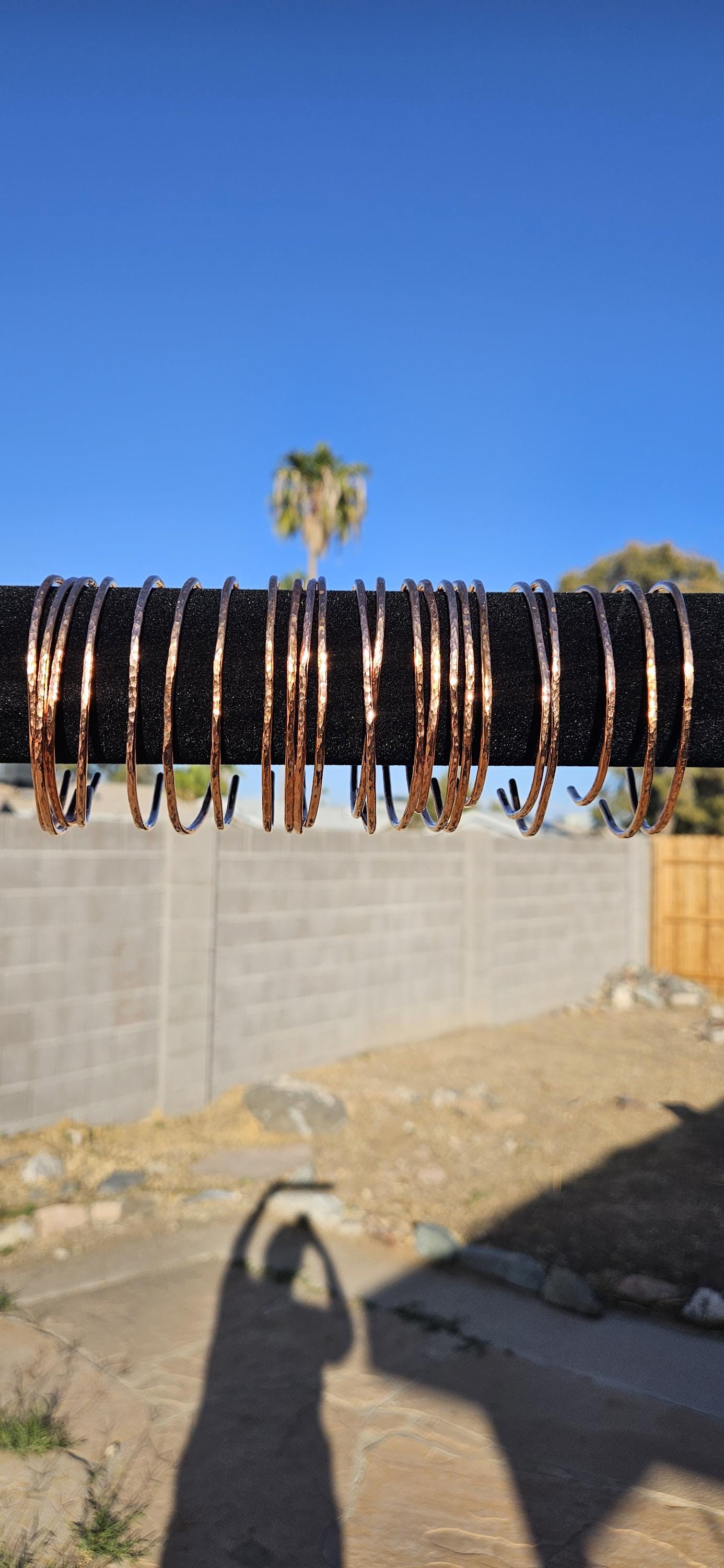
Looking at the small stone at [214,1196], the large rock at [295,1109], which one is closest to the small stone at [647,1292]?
the small stone at [214,1196]

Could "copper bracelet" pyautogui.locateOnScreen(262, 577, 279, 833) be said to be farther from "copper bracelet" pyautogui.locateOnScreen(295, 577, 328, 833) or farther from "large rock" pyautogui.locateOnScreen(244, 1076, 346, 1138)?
"large rock" pyautogui.locateOnScreen(244, 1076, 346, 1138)

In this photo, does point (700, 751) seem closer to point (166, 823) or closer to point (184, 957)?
point (184, 957)

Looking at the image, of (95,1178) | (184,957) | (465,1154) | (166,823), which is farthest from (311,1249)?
(166,823)

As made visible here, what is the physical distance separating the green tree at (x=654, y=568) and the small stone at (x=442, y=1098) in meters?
12.7

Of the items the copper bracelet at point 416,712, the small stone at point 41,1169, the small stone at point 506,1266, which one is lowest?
the small stone at point 506,1266

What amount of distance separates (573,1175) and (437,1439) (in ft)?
9.05

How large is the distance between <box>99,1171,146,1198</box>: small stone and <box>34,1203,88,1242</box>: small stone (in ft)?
0.78

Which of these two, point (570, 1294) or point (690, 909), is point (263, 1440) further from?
point (690, 909)

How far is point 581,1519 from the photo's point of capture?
2793 mm

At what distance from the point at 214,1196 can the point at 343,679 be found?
4946 mm

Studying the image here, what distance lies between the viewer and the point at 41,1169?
510 centimetres

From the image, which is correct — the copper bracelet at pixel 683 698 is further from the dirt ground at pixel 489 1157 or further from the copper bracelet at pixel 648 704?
the dirt ground at pixel 489 1157

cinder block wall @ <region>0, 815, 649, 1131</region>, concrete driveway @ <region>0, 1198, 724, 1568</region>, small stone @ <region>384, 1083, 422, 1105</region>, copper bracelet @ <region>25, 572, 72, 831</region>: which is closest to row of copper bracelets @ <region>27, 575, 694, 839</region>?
copper bracelet @ <region>25, 572, 72, 831</region>

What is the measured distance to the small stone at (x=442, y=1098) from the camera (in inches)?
273
